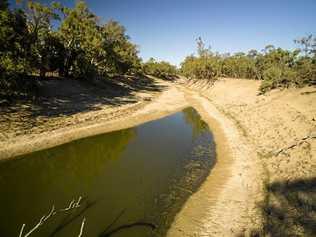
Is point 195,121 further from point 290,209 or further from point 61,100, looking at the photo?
point 290,209

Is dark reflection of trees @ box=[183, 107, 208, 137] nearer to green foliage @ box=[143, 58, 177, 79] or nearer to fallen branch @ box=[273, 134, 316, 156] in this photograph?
fallen branch @ box=[273, 134, 316, 156]

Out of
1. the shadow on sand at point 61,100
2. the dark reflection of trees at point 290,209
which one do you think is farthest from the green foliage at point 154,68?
the dark reflection of trees at point 290,209

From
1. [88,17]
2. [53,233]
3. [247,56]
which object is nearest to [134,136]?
[53,233]

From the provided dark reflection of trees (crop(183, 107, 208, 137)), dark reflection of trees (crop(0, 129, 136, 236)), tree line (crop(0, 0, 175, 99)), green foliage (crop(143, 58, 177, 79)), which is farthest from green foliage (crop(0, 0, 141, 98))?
green foliage (crop(143, 58, 177, 79))

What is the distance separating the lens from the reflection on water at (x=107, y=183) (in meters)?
11.2

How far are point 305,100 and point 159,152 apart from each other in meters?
21.1

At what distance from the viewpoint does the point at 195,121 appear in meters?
33.5

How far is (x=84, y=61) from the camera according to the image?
4819 centimetres

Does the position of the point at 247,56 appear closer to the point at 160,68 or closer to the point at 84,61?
the point at 160,68

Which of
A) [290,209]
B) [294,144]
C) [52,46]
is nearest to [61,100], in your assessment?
[52,46]

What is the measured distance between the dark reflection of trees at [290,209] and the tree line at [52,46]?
2629cm

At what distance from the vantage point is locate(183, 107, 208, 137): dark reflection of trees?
92.3 feet

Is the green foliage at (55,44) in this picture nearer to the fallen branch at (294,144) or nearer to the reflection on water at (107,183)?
the reflection on water at (107,183)

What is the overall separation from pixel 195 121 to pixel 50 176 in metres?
22.3
